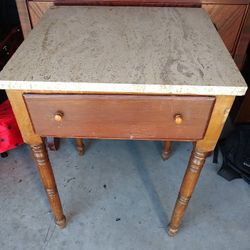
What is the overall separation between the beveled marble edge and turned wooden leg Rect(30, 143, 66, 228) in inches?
8.9

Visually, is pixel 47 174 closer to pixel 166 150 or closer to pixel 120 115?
pixel 120 115

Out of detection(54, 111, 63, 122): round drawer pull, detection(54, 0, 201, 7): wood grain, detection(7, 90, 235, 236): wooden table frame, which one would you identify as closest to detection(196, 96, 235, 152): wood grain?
detection(7, 90, 235, 236): wooden table frame

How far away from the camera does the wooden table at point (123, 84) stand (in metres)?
0.62

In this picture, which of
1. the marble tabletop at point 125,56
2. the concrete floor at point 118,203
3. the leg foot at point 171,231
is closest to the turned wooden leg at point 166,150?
the concrete floor at point 118,203

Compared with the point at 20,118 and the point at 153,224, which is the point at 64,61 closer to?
the point at 20,118

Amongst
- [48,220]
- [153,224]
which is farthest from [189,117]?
[48,220]

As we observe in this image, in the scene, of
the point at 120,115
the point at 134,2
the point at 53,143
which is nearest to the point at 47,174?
the point at 120,115

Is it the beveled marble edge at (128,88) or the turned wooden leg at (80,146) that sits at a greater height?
the beveled marble edge at (128,88)

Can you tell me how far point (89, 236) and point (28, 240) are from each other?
9.8 inches

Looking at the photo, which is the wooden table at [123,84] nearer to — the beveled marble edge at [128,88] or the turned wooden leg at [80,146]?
the beveled marble edge at [128,88]

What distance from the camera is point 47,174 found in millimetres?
885

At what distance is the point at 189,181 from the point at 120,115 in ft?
1.13

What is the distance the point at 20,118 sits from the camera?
0.71 meters

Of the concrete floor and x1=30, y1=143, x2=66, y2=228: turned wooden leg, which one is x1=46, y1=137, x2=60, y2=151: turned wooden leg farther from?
x1=30, y1=143, x2=66, y2=228: turned wooden leg
